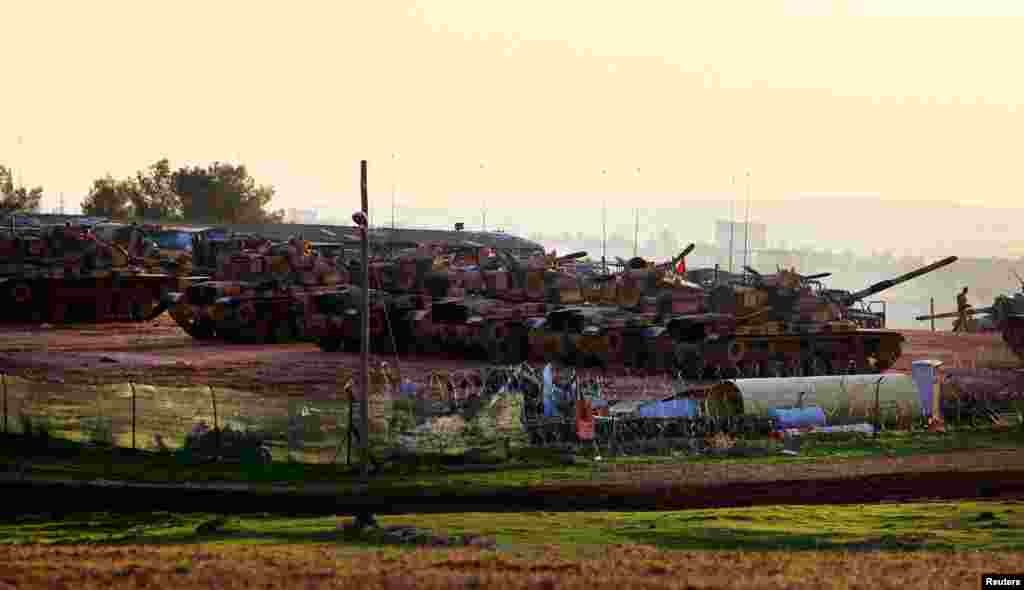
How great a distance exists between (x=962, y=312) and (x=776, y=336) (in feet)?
79.6

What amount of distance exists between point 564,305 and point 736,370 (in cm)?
1170

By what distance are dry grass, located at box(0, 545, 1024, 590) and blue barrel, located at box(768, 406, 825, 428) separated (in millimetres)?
15156

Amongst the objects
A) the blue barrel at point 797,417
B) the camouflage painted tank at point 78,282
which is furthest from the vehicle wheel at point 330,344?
the blue barrel at point 797,417

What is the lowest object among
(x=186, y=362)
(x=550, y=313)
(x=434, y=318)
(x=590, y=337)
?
(x=186, y=362)

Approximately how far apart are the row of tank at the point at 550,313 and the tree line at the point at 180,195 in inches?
3031

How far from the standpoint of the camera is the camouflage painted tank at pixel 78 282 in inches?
2648

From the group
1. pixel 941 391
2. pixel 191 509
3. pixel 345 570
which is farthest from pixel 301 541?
pixel 941 391

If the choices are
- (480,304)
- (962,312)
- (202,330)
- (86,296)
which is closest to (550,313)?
(480,304)

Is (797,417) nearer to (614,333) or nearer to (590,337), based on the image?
(614,333)

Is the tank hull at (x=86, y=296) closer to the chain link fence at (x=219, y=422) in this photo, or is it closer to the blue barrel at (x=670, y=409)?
the chain link fence at (x=219, y=422)

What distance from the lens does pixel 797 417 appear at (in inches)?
1497

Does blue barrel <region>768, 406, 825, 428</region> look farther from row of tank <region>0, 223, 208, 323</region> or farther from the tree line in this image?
the tree line

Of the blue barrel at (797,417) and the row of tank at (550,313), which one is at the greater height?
the row of tank at (550,313)

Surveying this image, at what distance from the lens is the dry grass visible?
19.4 metres
